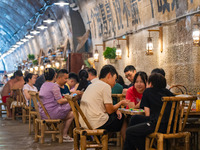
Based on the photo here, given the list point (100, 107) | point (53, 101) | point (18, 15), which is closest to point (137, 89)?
point (100, 107)

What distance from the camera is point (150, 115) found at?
5207 millimetres

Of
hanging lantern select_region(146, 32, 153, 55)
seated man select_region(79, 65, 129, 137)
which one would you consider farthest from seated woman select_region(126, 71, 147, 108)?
hanging lantern select_region(146, 32, 153, 55)

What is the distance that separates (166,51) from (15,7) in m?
20.1

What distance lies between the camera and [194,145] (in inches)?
252

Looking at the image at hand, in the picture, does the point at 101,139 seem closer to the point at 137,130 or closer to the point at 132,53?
the point at 137,130

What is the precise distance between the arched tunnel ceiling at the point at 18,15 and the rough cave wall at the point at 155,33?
7.02 meters

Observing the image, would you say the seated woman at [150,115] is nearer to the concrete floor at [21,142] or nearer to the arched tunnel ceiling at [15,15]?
the concrete floor at [21,142]

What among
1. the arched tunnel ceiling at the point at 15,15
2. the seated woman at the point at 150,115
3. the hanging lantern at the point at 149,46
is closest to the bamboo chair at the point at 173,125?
the seated woman at the point at 150,115

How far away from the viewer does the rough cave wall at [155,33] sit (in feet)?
28.5

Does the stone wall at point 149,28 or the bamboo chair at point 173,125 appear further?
the stone wall at point 149,28

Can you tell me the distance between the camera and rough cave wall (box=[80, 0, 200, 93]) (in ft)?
28.5

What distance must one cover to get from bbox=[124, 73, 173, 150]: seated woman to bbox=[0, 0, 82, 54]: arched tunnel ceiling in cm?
1619

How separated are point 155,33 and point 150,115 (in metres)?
5.77

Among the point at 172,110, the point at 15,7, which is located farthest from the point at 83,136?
the point at 15,7
